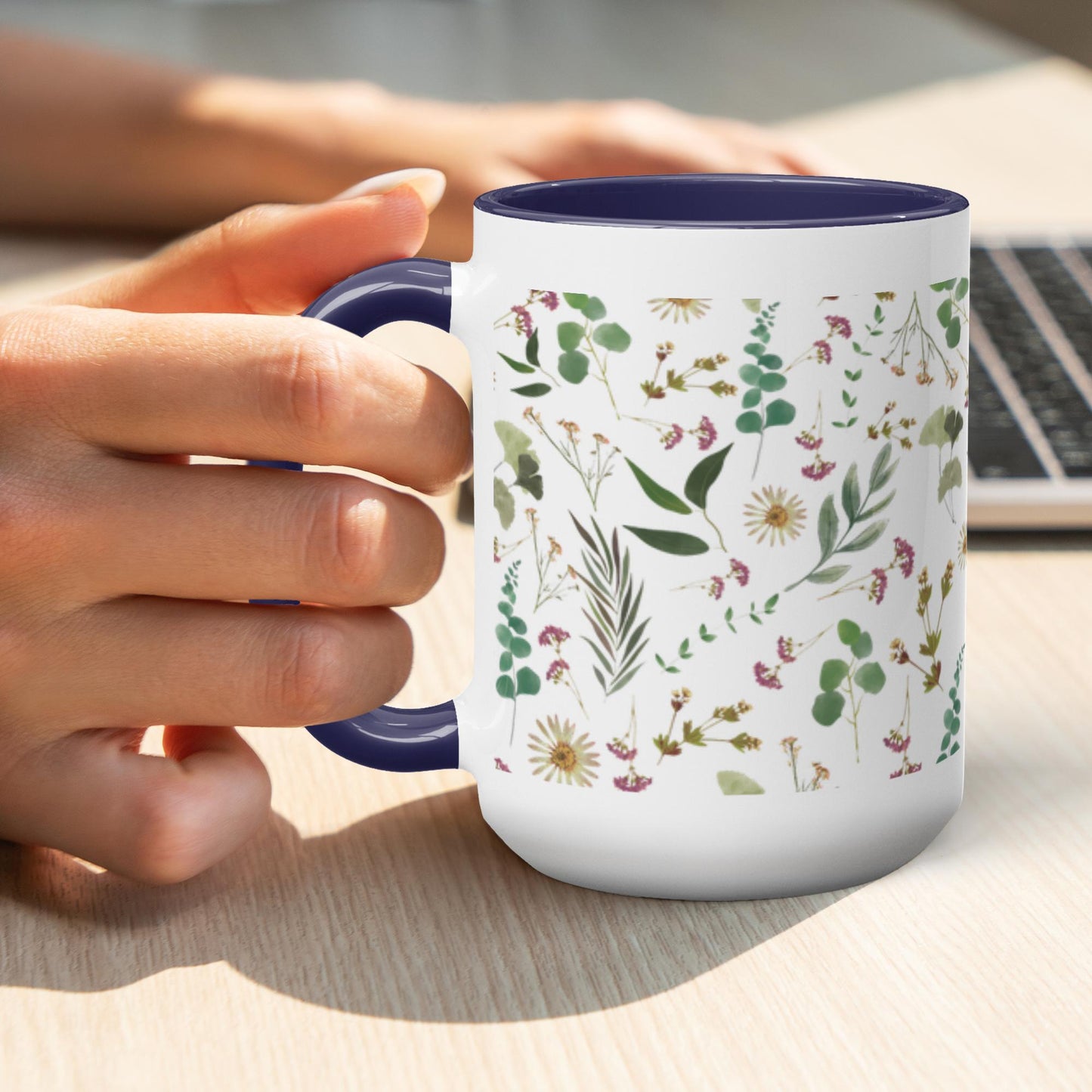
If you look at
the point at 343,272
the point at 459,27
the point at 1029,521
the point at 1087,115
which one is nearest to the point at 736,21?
the point at 459,27

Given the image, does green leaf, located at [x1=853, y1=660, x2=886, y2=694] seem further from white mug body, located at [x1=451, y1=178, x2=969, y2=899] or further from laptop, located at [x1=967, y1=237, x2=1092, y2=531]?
laptop, located at [x1=967, y1=237, x2=1092, y2=531]

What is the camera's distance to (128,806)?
1.30 feet

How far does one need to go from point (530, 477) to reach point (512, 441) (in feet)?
0.04

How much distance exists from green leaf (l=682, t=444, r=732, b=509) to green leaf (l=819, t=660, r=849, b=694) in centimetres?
6

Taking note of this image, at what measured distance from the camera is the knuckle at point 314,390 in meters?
0.37

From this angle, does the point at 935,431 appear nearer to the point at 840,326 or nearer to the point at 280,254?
the point at 840,326

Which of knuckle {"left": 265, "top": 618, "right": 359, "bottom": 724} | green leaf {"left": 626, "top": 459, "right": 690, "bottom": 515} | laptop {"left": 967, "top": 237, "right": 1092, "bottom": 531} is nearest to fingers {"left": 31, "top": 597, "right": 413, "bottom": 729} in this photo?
knuckle {"left": 265, "top": 618, "right": 359, "bottom": 724}

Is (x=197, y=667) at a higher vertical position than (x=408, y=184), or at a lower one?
lower

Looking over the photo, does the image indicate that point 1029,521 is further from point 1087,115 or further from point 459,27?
point 459,27

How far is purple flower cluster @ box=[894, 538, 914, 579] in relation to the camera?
369mm

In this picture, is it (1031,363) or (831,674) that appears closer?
(831,674)

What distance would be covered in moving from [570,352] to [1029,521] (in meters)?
0.37

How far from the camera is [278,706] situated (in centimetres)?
40

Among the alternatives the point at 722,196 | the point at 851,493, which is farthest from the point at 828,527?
the point at 722,196
